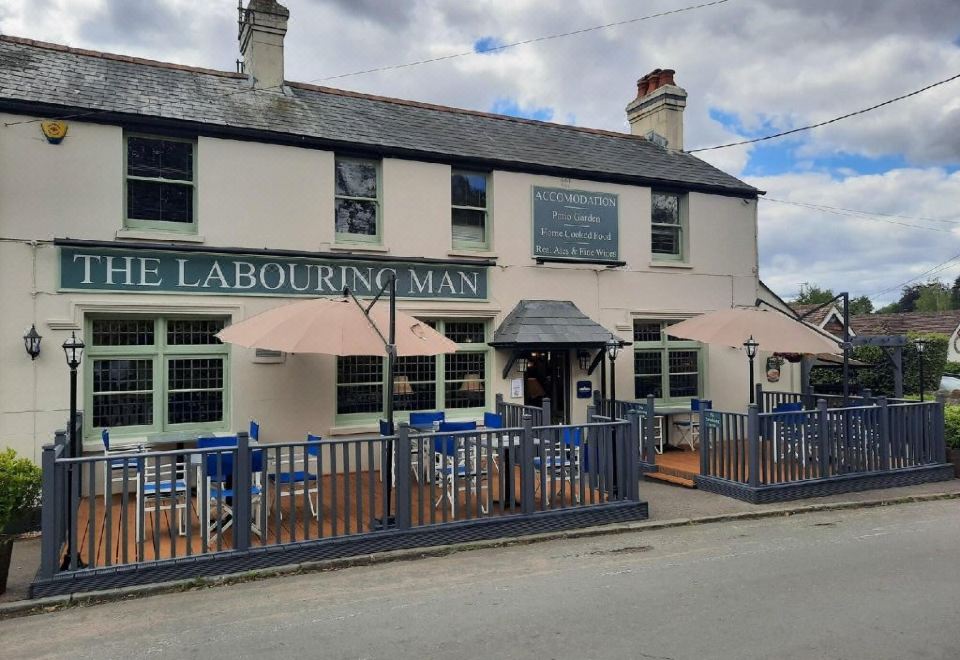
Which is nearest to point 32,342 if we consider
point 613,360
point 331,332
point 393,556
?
point 331,332

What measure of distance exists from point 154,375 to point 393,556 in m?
5.19

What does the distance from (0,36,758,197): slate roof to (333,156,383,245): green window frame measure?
1.26 ft

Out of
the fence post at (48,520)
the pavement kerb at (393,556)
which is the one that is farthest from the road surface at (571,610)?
the fence post at (48,520)

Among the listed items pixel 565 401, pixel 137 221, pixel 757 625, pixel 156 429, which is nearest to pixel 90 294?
pixel 137 221

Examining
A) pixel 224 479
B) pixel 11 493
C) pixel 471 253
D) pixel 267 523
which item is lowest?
pixel 267 523

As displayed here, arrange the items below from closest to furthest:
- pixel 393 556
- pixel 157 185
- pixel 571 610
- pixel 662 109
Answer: pixel 571 610 < pixel 393 556 < pixel 157 185 < pixel 662 109

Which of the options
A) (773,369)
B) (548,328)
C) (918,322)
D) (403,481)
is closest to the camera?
(403,481)

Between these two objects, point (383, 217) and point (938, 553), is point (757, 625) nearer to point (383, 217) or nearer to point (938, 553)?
point (938, 553)

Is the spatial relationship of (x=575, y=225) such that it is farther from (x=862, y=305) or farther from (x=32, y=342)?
(x=862, y=305)

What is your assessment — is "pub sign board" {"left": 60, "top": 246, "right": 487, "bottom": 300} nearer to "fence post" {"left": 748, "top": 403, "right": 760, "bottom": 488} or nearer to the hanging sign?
"fence post" {"left": 748, "top": 403, "right": 760, "bottom": 488}

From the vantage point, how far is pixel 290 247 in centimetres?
1077

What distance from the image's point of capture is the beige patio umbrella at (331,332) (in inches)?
298

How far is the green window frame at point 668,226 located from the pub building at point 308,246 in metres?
0.06

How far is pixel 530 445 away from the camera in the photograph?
784 centimetres
